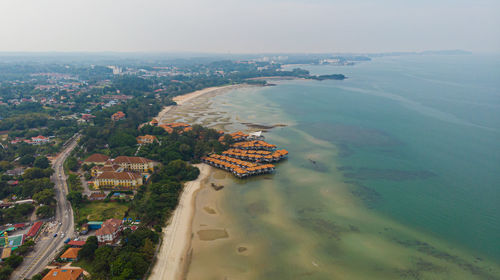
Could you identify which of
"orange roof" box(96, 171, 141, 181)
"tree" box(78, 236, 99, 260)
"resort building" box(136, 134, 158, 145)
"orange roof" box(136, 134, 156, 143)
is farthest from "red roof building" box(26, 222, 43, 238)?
"orange roof" box(136, 134, 156, 143)

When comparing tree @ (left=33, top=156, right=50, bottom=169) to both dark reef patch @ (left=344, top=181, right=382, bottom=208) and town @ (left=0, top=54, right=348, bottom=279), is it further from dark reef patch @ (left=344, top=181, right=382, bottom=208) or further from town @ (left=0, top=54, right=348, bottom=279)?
dark reef patch @ (left=344, top=181, right=382, bottom=208)

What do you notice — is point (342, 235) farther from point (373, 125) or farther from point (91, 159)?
point (373, 125)

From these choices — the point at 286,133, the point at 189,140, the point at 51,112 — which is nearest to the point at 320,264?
the point at 189,140

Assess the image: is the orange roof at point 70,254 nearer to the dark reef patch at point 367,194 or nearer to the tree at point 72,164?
the tree at point 72,164

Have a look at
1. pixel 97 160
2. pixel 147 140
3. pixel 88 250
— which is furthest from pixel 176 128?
pixel 88 250

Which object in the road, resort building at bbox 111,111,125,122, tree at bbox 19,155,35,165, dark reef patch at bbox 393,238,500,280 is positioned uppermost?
resort building at bbox 111,111,125,122
